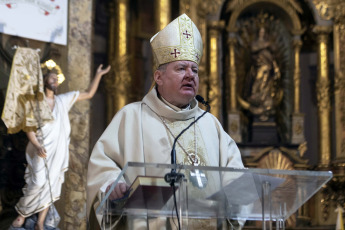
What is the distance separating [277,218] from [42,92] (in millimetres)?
5283

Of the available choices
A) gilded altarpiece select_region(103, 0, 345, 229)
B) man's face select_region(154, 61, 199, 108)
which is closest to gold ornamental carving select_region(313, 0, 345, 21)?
gilded altarpiece select_region(103, 0, 345, 229)

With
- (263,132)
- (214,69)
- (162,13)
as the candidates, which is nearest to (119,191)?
(162,13)

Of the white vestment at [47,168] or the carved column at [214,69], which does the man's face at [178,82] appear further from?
the carved column at [214,69]

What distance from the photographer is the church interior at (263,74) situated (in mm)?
10469

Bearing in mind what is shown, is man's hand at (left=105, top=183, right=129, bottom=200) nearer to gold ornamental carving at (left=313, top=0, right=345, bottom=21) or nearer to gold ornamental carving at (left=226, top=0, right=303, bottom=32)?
gold ornamental carving at (left=226, top=0, right=303, bottom=32)

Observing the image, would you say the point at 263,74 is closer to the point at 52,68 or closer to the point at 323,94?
the point at 323,94

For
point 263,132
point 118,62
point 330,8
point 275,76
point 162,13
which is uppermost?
point 330,8

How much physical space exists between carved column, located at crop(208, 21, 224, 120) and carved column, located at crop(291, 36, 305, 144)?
1.23 m

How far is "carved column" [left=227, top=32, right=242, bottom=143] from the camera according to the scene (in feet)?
34.9

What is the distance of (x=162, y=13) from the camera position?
34.2 ft

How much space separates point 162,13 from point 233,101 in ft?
5.96

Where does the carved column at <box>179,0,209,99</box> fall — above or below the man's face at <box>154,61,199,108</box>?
above

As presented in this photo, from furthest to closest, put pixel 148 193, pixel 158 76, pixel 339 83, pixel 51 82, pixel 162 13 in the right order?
1. pixel 339 83
2. pixel 162 13
3. pixel 51 82
4. pixel 158 76
5. pixel 148 193

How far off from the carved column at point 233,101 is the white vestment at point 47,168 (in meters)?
3.31
